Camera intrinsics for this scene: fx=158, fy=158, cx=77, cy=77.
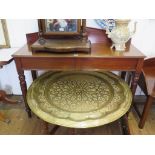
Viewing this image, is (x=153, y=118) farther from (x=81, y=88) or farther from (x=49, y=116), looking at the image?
Result: (x=49, y=116)

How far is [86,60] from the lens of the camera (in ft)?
4.33

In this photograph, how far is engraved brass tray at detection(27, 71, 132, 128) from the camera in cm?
109

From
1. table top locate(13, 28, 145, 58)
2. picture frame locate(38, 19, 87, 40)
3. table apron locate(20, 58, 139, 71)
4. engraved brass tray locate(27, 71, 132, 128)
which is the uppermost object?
picture frame locate(38, 19, 87, 40)

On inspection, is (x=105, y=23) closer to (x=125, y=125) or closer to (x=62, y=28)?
(x=62, y=28)

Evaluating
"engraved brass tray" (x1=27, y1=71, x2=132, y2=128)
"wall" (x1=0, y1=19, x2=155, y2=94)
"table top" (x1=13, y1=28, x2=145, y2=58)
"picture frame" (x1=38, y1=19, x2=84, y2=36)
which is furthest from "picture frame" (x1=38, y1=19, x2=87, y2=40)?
"engraved brass tray" (x1=27, y1=71, x2=132, y2=128)

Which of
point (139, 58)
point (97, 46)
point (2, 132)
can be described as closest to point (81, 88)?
point (97, 46)

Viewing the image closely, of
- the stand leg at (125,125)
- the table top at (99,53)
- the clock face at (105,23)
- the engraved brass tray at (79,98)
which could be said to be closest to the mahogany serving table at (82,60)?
the table top at (99,53)

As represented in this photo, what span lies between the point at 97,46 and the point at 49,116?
2.70ft

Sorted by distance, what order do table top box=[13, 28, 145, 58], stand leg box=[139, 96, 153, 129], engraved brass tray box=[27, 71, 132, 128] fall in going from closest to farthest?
engraved brass tray box=[27, 71, 132, 128], table top box=[13, 28, 145, 58], stand leg box=[139, 96, 153, 129]

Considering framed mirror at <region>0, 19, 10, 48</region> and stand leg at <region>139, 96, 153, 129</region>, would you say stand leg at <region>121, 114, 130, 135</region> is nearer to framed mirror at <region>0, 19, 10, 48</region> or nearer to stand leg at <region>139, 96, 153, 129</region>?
stand leg at <region>139, 96, 153, 129</region>

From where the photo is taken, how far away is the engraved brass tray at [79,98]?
109 cm

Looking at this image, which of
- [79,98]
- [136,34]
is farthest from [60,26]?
[136,34]

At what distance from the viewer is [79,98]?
4.31 feet

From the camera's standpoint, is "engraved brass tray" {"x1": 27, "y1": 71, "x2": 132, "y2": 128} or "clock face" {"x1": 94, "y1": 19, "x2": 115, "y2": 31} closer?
"engraved brass tray" {"x1": 27, "y1": 71, "x2": 132, "y2": 128}
